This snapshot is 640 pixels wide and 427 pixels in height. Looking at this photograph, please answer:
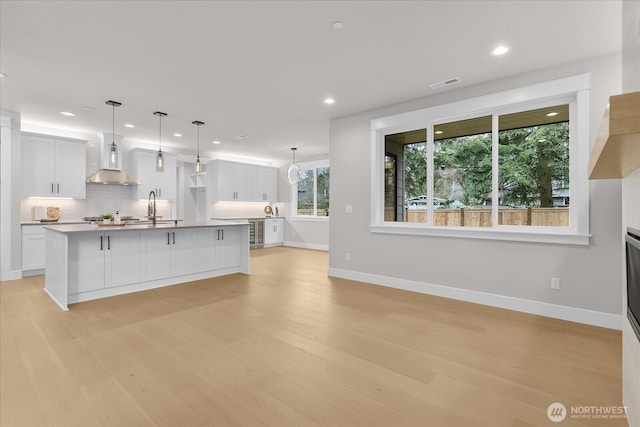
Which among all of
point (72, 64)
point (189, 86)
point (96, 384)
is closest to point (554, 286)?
point (96, 384)

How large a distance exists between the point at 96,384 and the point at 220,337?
37.8 inches

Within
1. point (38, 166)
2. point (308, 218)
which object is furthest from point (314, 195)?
point (38, 166)

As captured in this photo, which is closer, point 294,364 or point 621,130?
point 621,130

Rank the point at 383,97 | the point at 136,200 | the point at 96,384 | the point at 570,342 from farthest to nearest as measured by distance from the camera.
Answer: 1. the point at 136,200
2. the point at 383,97
3. the point at 570,342
4. the point at 96,384

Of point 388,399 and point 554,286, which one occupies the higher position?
point 554,286

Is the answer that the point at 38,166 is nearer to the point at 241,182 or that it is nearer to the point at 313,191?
the point at 241,182

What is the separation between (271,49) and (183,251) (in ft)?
11.0

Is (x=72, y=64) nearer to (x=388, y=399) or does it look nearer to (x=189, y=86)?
(x=189, y=86)

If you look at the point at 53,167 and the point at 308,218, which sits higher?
the point at 53,167

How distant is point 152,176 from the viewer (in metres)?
7.16

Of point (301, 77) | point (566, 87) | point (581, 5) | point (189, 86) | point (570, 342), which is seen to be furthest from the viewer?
point (189, 86)

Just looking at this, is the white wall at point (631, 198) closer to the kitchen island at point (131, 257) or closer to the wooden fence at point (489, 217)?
the wooden fence at point (489, 217)

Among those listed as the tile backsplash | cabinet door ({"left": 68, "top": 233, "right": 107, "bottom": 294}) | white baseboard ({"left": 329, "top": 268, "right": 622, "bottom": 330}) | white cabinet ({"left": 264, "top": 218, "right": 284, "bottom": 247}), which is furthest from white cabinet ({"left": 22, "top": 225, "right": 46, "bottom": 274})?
white baseboard ({"left": 329, "top": 268, "right": 622, "bottom": 330})

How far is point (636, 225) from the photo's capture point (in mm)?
1444
